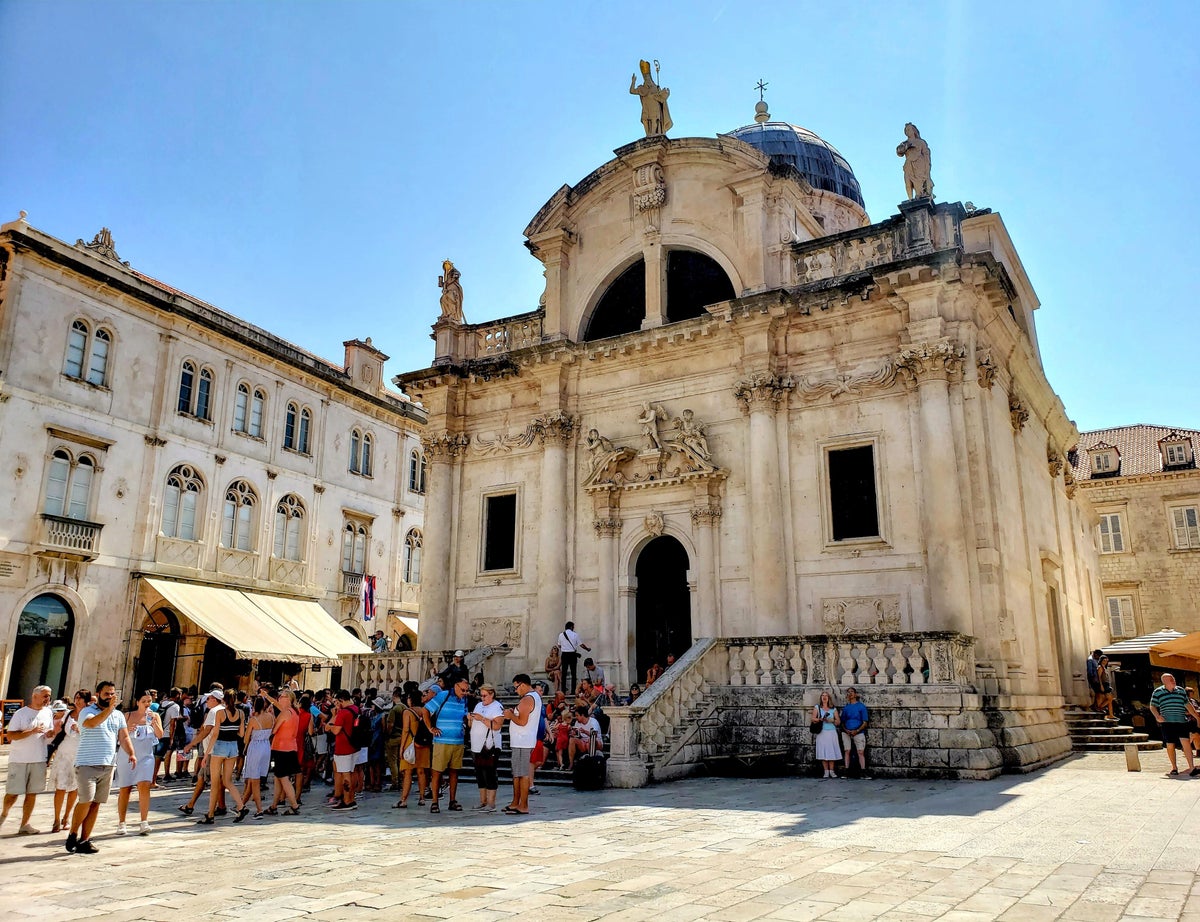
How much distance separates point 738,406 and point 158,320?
19.2 m

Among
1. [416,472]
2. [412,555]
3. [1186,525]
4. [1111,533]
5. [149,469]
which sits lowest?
[412,555]

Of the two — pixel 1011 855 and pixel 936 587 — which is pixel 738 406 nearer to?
pixel 936 587

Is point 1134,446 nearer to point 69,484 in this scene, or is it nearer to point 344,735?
point 344,735

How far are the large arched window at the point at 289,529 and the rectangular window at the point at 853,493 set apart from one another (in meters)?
20.9

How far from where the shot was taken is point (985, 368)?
1830cm

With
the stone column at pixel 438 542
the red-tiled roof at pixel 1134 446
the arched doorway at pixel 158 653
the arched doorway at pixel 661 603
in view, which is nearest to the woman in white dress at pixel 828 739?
the arched doorway at pixel 661 603

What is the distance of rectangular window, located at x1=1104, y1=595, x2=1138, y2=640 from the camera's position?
133 ft

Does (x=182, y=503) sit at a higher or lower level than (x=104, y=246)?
lower

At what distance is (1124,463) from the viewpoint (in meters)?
43.2

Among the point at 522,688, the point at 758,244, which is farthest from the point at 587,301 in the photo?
the point at 522,688

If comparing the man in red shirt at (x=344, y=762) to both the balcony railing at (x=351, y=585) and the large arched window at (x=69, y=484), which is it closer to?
the large arched window at (x=69, y=484)

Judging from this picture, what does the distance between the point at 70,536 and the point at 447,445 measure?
35.5 ft

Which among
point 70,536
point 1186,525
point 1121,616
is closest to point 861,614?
point 70,536

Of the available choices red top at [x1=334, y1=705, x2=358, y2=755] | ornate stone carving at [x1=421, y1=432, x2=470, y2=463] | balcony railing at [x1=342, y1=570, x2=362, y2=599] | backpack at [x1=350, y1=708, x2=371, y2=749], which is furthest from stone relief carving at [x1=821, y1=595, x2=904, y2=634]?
balcony railing at [x1=342, y1=570, x2=362, y2=599]
